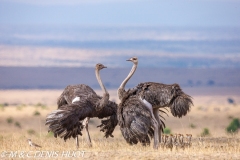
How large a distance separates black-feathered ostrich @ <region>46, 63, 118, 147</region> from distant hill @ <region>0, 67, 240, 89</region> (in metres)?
52.7

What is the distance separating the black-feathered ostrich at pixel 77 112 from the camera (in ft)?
58.2

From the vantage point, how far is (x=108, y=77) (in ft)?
266

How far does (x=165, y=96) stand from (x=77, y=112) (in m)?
1.72

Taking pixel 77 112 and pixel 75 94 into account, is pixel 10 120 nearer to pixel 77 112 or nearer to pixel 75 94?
pixel 75 94

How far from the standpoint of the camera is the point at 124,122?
57.2ft

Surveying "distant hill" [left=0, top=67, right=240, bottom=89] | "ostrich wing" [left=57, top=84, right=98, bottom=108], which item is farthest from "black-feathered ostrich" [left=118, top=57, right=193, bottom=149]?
"distant hill" [left=0, top=67, right=240, bottom=89]

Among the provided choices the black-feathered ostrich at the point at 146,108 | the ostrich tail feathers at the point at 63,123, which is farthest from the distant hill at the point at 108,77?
the black-feathered ostrich at the point at 146,108

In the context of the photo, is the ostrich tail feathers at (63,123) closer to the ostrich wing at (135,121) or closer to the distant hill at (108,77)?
the ostrich wing at (135,121)

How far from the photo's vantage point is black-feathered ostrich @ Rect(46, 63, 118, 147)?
17.7 metres

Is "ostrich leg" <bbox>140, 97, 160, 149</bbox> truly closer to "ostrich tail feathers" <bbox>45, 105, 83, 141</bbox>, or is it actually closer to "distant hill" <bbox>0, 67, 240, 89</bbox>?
"ostrich tail feathers" <bbox>45, 105, 83, 141</bbox>

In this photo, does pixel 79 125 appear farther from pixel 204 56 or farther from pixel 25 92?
pixel 204 56

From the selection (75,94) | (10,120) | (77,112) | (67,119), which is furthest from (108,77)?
(67,119)

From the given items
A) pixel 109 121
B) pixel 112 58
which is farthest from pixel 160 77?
pixel 109 121

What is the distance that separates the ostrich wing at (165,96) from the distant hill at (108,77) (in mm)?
54231
